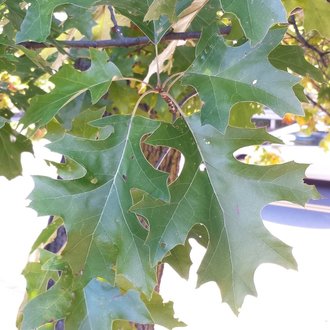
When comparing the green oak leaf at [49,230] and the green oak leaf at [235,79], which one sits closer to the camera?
the green oak leaf at [235,79]

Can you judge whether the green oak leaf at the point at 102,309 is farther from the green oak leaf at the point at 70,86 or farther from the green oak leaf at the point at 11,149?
the green oak leaf at the point at 11,149

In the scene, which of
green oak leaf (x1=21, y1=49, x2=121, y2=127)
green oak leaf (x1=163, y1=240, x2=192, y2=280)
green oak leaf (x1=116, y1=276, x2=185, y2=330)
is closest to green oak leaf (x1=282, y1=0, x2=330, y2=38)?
green oak leaf (x1=21, y1=49, x2=121, y2=127)

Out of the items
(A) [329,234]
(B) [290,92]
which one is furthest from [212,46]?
(A) [329,234]

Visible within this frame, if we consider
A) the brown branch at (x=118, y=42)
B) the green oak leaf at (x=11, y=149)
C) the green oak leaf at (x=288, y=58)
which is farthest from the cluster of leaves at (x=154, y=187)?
the green oak leaf at (x=11, y=149)

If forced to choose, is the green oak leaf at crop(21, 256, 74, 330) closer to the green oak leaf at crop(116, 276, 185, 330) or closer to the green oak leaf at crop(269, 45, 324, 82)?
the green oak leaf at crop(116, 276, 185, 330)

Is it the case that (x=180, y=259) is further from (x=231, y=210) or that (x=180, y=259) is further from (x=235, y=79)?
(x=235, y=79)

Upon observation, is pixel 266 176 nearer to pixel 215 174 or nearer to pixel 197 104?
pixel 215 174
